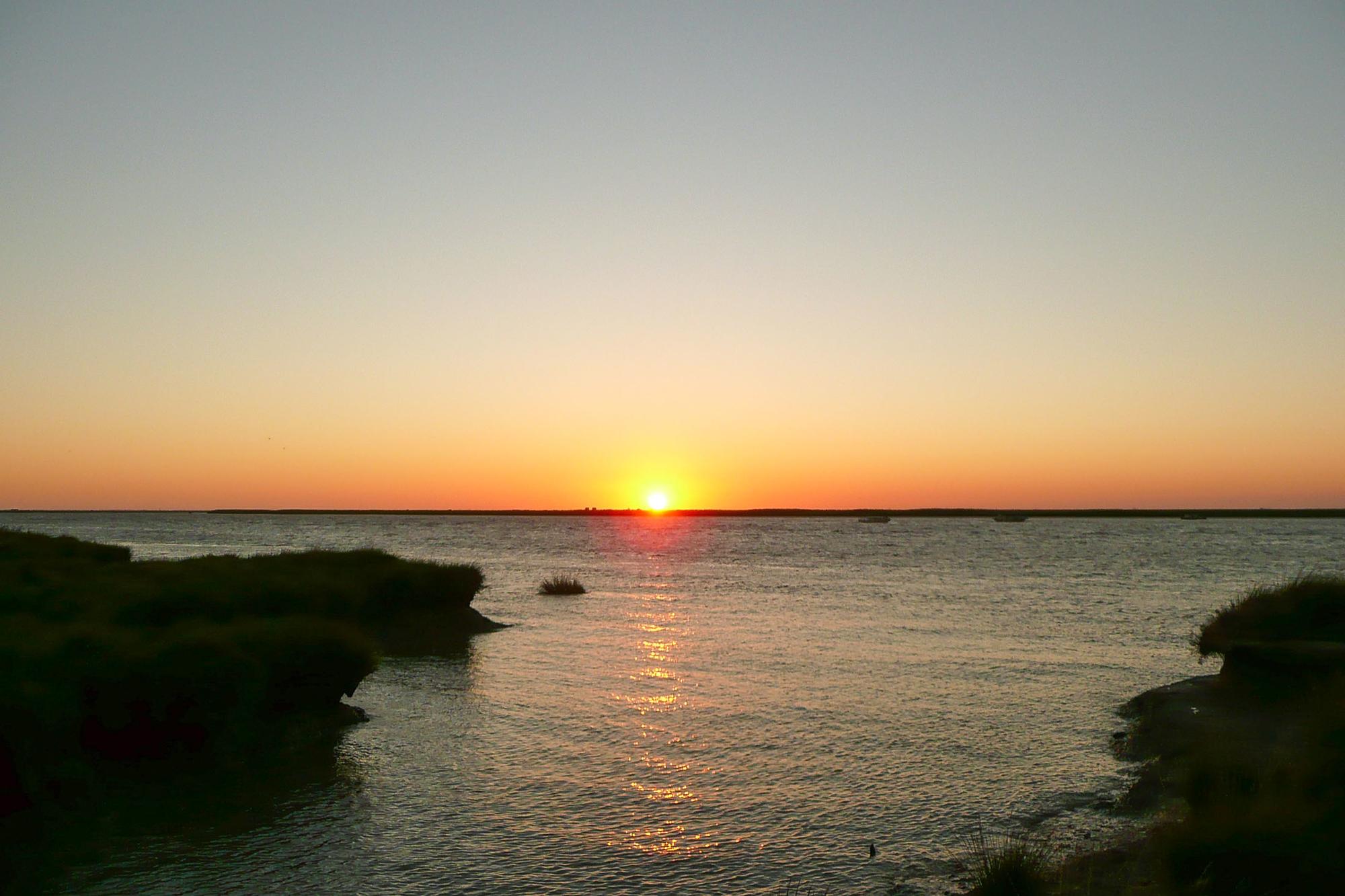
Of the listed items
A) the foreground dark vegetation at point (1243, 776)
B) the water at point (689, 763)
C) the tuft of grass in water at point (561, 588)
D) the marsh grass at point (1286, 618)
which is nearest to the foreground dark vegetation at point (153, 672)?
the water at point (689, 763)

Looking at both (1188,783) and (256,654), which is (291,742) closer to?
(256,654)

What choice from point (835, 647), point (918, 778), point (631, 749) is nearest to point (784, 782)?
point (918, 778)

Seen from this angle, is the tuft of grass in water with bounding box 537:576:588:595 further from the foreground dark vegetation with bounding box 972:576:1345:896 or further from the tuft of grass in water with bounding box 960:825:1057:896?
the tuft of grass in water with bounding box 960:825:1057:896

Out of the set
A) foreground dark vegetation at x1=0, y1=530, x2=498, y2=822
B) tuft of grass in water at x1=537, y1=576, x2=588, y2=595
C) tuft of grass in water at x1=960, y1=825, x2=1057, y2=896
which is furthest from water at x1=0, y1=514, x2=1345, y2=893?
tuft of grass in water at x1=537, y1=576, x2=588, y2=595

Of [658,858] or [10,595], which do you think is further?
[10,595]

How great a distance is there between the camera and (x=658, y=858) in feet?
44.8

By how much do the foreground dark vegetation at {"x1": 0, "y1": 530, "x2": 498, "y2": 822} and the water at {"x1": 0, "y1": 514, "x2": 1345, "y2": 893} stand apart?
6.37ft

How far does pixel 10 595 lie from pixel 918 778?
24.3 meters

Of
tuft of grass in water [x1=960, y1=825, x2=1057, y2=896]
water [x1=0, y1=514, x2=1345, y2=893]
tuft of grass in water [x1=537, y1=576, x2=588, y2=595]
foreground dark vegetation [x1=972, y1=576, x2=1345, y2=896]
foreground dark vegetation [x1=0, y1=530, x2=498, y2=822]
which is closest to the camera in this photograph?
foreground dark vegetation [x1=972, y1=576, x2=1345, y2=896]

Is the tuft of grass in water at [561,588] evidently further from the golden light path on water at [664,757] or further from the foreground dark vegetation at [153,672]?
the foreground dark vegetation at [153,672]

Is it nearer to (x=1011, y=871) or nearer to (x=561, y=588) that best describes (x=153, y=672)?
(x=1011, y=871)

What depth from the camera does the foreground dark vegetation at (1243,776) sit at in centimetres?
1035

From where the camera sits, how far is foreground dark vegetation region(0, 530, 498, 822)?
16.4 m

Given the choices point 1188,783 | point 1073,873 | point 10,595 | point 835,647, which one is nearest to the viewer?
point 1073,873
